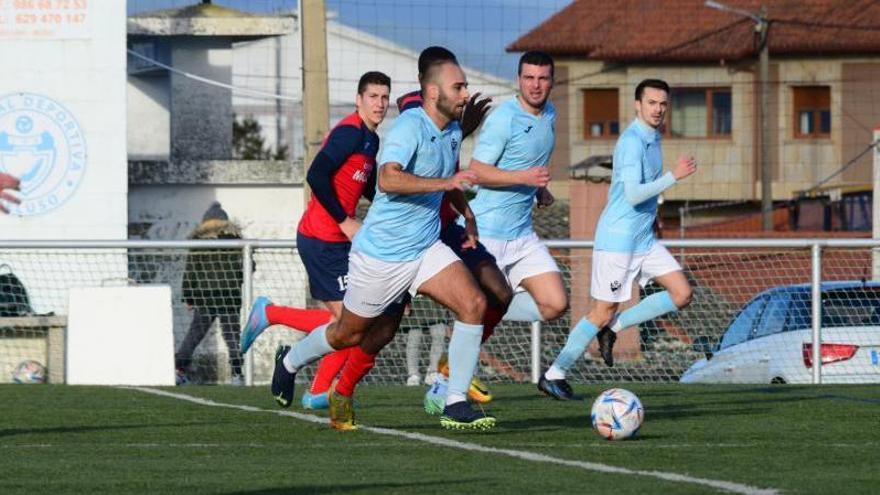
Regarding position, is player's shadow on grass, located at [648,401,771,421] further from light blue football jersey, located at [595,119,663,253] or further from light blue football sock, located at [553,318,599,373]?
light blue football jersey, located at [595,119,663,253]

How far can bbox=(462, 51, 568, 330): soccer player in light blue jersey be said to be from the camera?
10984mm

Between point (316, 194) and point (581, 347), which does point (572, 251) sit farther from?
point (316, 194)

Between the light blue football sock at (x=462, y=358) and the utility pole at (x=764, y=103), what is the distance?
37269mm

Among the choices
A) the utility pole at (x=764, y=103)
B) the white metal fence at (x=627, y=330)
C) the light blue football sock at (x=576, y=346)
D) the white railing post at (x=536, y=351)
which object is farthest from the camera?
the utility pole at (x=764, y=103)

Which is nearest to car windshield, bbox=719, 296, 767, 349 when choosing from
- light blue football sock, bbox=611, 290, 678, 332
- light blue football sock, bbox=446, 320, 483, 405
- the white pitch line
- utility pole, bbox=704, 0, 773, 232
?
light blue football sock, bbox=611, 290, 678, 332

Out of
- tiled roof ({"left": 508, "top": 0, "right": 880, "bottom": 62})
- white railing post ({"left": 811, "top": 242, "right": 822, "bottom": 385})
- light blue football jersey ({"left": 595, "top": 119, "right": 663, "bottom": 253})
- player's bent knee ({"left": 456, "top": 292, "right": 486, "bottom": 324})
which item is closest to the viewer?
player's bent knee ({"left": 456, "top": 292, "right": 486, "bottom": 324})

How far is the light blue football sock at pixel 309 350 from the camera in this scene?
33.6 feet

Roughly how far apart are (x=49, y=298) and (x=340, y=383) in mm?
9282

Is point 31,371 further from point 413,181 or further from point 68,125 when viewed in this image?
point 413,181

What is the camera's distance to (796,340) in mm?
16203

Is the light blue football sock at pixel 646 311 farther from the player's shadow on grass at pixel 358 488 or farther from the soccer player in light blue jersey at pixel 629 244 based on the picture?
the player's shadow on grass at pixel 358 488

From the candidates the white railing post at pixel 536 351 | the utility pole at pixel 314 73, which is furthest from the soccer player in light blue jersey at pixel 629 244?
the utility pole at pixel 314 73

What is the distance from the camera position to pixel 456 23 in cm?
2545

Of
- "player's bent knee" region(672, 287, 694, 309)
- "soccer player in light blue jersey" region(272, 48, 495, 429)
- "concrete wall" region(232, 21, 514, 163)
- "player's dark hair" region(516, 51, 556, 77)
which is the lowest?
"player's bent knee" region(672, 287, 694, 309)
